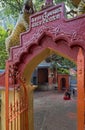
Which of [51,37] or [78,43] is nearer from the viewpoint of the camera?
[78,43]

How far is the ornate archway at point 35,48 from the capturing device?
4383 mm

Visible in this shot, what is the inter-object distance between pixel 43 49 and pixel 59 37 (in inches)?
25.8

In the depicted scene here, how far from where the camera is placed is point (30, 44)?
5.13m

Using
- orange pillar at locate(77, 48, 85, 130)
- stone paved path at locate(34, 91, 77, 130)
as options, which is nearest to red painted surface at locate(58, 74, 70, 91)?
stone paved path at locate(34, 91, 77, 130)

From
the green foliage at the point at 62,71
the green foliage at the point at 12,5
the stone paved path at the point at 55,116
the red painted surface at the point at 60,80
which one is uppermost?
the green foliage at the point at 12,5

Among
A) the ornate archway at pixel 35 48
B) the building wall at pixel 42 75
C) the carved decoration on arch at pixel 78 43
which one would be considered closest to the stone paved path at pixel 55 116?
the ornate archway at pixel 35 48

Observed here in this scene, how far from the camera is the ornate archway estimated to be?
4.38 m

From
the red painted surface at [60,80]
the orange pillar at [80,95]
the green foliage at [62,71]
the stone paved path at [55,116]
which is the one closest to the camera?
the orange pillar at [80,95]

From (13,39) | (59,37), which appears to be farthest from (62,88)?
(59,37)

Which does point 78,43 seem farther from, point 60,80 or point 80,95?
point 60,80

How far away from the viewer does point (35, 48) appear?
17.0 ft

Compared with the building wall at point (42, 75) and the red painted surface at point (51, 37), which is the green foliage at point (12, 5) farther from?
the building wall at point (42, 75)

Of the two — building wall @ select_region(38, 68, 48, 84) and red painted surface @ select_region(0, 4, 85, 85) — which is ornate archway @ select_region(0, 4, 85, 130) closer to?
red painted surface @ select_region(0, 4, 85, 85)

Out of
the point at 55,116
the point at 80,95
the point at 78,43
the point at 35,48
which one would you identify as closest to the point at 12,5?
the point at 55,116
